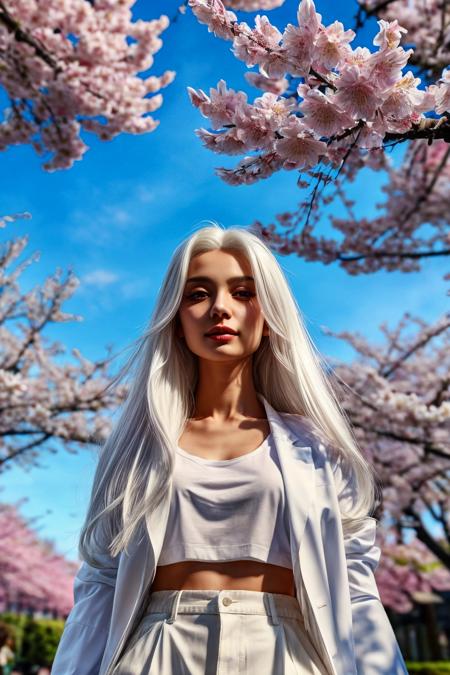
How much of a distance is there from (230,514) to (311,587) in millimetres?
335

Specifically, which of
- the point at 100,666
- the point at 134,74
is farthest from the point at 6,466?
the point at 100,666

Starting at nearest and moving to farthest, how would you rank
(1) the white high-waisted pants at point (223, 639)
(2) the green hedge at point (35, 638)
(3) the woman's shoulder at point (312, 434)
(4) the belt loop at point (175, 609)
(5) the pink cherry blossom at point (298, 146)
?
(1) the white high-waisted pants at point (223, 639) → (4) the belt loop at point (175, 609) → (5) the pink cherry blossom at point (298, 146) → (3) the woman's shoulder at point (312, 434) → (2) the green hedge at point (35, 638)

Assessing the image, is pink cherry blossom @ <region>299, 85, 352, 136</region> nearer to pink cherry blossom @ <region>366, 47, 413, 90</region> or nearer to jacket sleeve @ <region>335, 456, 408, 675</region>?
pink cherry blossom @ <region>366, 47, 413, 90</region>

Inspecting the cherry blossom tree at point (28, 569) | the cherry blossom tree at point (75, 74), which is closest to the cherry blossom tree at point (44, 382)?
the cherry blossom tree at point (75, 74)

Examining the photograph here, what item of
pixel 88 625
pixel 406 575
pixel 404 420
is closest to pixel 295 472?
pixel 88 625

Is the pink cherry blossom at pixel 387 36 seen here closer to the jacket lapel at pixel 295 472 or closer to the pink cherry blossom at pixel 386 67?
the pink cherry blossom at pixel 386 67

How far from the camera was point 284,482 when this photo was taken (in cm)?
209

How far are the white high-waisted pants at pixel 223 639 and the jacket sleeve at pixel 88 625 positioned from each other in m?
0.15

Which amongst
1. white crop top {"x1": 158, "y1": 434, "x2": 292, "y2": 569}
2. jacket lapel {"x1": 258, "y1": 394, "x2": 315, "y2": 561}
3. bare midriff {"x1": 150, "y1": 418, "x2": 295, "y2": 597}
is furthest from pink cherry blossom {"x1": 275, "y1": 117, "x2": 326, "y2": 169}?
bare midriff {"x1": 150, "y1": 418, "x2": 295, "y2": 597}

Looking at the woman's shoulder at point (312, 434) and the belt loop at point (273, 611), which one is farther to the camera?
the woman's shoulder at point (312, 434)

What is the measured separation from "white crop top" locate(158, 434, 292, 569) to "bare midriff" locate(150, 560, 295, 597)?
1.1 inches

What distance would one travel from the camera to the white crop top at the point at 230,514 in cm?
199

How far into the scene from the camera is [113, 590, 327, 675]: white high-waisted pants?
5.96 ft

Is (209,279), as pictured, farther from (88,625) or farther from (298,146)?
(88,625)
